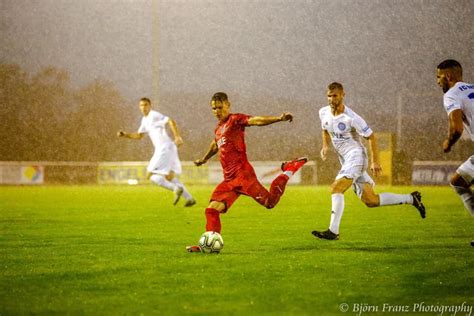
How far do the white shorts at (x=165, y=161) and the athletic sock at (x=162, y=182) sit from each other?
0.32m

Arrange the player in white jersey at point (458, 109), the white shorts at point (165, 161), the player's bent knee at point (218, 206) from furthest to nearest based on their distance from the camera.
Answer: the white shorts at point (165, 161) < the player's bent knee at point (218, 206) < the player in white jersey at point (458, 109)

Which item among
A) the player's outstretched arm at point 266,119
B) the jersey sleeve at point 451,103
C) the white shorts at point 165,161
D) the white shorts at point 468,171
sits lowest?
the white shorts at point 468,171

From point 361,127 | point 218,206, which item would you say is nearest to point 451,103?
point 361,127

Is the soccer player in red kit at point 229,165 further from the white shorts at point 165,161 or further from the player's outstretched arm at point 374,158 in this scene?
the white shorts at point 165,161

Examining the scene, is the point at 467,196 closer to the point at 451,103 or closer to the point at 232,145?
the point at 451,103

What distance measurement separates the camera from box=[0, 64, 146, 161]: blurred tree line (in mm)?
47031

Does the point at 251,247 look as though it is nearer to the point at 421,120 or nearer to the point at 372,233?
the point at 372,233

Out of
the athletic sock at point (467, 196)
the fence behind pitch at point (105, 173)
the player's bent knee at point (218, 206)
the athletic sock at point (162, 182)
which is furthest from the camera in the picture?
the fence behind pitch at point (105, 173)

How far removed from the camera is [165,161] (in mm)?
18188

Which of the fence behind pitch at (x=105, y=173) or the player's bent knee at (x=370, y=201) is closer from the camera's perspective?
the player's bent knee at (x=370, y=201)

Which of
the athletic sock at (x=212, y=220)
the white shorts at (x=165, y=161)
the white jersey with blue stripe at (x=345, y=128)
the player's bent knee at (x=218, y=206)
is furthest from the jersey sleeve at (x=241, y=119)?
A: the white shorts at (x=165, y=161)

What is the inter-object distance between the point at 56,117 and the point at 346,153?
4534 cm

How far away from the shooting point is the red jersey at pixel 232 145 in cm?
900

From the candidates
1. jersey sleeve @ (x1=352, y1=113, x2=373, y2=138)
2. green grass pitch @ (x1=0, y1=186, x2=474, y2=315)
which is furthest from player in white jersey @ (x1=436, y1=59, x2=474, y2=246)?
jersey sleeve @ (x1=352, y1=113, x2=373, y2=138)
